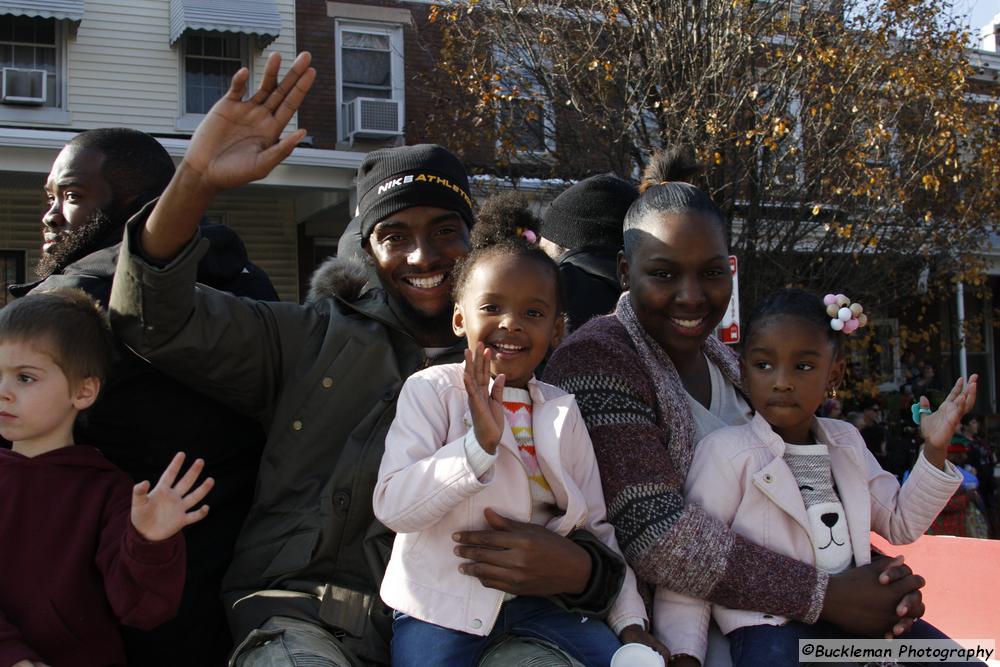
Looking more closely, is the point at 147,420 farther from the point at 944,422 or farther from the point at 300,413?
the point at 944,422

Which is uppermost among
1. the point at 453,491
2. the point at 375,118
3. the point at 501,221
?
the point at 375,118

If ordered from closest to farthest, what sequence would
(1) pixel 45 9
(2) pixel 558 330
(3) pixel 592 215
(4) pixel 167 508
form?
(4) pixel 167 508, (2) pixel 558 330, (3) pixel 592 215, (1) pixel 45 9

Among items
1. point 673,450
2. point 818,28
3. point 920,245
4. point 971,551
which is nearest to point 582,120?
point 818,28

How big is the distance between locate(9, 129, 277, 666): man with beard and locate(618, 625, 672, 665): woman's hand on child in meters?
1.24

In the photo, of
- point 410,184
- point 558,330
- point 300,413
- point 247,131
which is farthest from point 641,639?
point 247,131

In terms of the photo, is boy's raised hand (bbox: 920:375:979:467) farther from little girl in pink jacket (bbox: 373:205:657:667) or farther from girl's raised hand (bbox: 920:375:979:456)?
little girl in pink jacket (bbox: 373:205:657:667)

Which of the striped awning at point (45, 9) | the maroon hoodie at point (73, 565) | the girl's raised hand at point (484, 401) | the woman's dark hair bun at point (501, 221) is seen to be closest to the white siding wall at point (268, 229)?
the striped awning at point (45, 9)

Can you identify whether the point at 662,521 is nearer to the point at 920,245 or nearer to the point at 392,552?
the point at 392,552

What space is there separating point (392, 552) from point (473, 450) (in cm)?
48

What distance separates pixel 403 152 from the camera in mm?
3318

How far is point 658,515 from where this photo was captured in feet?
8.63

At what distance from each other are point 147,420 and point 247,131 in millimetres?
995

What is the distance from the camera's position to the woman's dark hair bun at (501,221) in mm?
3006

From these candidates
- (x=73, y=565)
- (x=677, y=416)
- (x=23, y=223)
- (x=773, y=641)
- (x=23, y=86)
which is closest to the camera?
(x=73, y=565)
